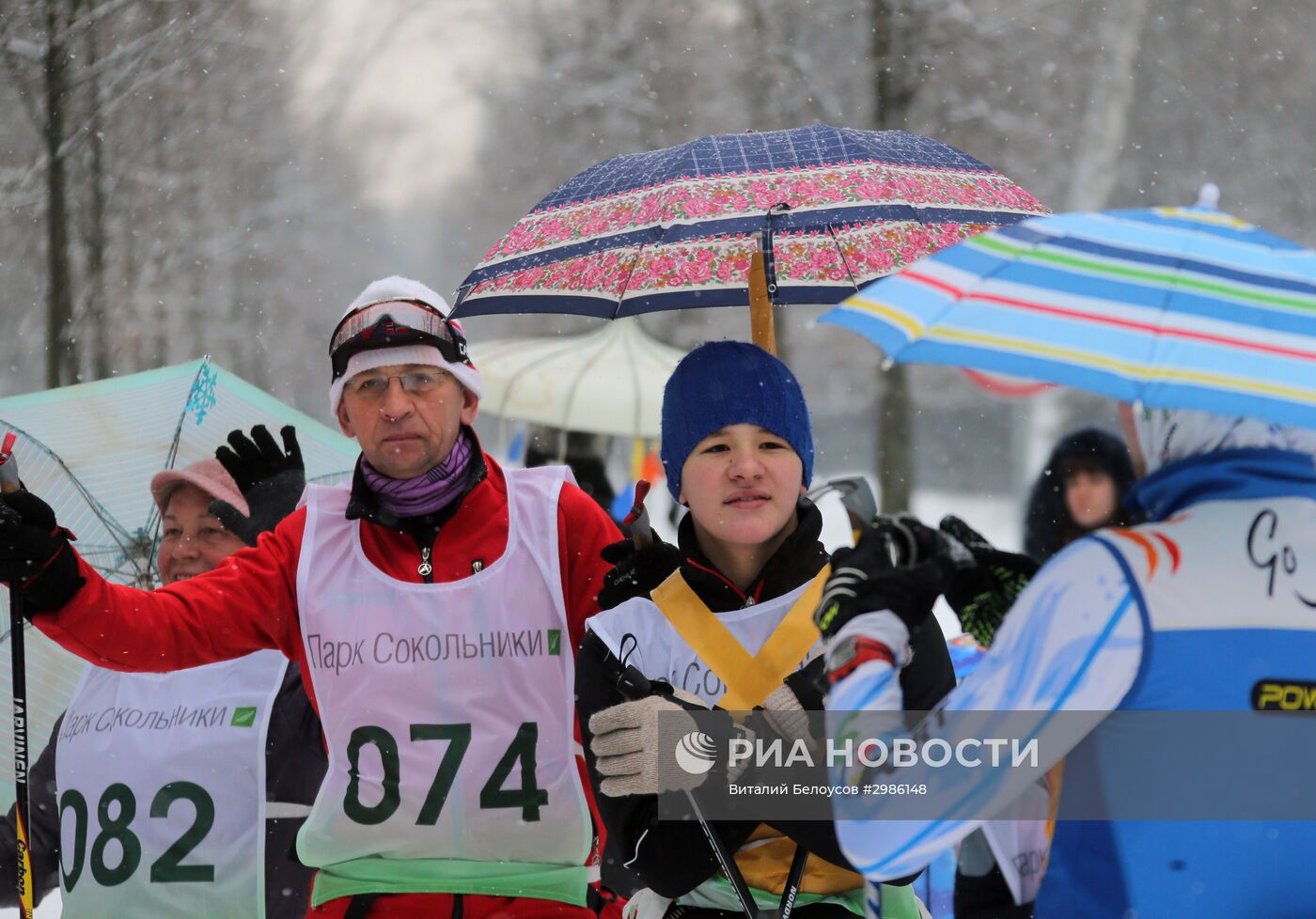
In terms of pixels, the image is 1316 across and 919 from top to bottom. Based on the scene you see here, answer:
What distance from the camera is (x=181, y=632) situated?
117 inches

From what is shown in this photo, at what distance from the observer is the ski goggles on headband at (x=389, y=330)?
123 inches

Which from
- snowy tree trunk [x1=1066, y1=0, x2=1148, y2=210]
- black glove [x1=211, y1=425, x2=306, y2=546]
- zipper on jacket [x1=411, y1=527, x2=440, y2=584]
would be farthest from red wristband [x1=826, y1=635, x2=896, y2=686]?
snowy tree trunk [x1=1066, y1=0, x2=1148, y2=210]

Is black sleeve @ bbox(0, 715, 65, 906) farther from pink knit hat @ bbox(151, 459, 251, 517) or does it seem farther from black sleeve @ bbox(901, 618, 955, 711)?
black sleeve @ bbox(901, 618, 955, 711)

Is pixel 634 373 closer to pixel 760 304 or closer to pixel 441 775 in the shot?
pixel 760 304

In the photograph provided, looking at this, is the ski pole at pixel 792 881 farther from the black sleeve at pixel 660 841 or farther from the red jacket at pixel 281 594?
the red jacket at pixel 281 594

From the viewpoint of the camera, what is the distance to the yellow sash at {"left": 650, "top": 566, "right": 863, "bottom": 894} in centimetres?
254

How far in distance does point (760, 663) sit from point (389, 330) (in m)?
1.15

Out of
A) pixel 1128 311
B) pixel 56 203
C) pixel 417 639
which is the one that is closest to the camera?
pixel 1128 311

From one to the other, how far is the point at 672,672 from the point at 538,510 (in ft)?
2.08

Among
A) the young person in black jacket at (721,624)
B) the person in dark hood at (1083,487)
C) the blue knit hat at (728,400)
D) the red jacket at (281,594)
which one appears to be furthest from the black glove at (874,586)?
the person in dark hood at (1083,487)

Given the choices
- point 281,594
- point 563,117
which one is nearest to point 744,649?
point 281,594

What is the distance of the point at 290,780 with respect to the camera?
348 cm

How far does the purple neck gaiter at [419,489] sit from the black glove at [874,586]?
4.22ft

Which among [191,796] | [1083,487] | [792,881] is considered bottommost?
[792,881]
